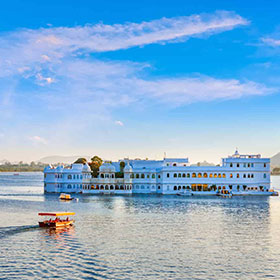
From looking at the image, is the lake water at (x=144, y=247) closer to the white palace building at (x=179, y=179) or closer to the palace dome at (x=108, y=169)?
the white palace building at (x=179, y=179)

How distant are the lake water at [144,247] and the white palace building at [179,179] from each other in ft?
148

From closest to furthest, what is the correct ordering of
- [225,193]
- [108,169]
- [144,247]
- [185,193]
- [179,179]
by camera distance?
[144,247] → [225,193] → [185,193] → [179,179] → [108,169]

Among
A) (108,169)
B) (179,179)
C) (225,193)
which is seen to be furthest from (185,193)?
(108,169)

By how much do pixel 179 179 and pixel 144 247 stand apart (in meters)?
72.8

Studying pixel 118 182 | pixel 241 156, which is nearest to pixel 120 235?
pixel 118 182

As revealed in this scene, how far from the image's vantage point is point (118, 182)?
116 metres

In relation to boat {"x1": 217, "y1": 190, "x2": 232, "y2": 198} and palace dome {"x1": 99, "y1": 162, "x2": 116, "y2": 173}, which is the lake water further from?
palace dome {"x1": 99, "y1": 162, "x2": 116, "y2": 173}

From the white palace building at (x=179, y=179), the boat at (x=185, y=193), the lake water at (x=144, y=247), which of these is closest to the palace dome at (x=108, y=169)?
the white palace building at (x=179, y=179)

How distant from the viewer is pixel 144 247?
4194cm

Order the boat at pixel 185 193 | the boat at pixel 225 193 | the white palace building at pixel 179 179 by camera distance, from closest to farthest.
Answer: the boat at pixel 225 193, the boat at pixel 185 193, the white palace building at pixel 179 179

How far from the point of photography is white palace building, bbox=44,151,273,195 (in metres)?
112

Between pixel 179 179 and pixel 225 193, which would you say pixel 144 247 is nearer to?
pixel 225 193

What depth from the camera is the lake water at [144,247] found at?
110 feet

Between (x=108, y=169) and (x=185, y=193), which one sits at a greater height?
(x=108, y=169)
